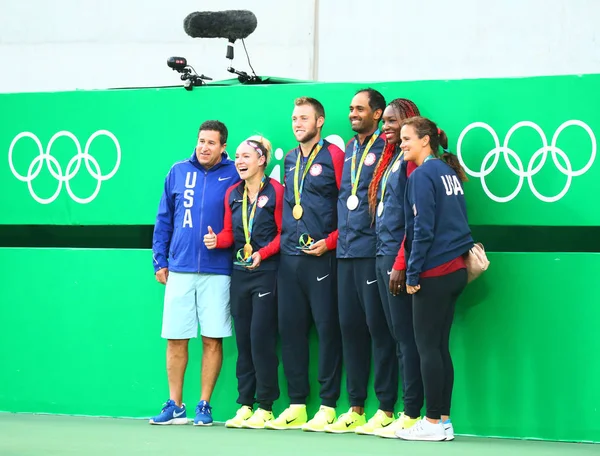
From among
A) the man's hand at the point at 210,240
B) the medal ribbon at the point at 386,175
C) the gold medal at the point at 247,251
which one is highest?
the medal ribbon at the point at 386,175

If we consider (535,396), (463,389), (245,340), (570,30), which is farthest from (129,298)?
(570,30)

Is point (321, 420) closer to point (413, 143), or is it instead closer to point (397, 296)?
point (397, 296)

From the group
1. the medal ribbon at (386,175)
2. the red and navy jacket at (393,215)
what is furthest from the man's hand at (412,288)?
the medal ribbon at (386,175)

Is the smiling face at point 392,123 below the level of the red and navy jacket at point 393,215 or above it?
above

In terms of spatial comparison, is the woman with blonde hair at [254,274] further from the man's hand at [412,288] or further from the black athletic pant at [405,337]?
the man's hand at [412,288]

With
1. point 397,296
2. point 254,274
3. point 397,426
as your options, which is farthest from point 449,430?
point 254,274

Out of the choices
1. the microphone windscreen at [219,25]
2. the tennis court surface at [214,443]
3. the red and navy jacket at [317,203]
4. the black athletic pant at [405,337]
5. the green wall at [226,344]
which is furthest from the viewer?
the microphone windscreen at [219,25]

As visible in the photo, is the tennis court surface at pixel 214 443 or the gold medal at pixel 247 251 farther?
the gold medal at pixel 247 251

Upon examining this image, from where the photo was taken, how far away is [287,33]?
10953mm

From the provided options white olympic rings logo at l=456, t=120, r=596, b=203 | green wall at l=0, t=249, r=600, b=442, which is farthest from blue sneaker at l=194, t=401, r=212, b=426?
white olympic rings logo at l=456, t=120, r=596, b=203

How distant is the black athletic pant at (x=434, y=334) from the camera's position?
571 cm

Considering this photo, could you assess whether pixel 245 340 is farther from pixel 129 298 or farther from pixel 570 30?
pixel 570 30

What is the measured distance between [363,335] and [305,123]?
1376mm

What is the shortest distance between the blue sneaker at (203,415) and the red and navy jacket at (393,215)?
158 cm
